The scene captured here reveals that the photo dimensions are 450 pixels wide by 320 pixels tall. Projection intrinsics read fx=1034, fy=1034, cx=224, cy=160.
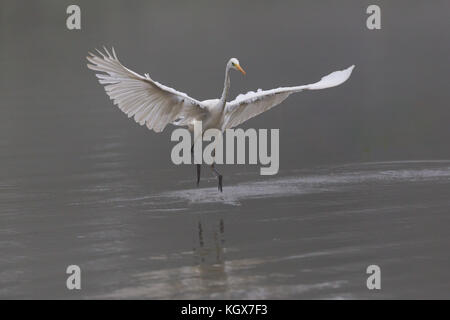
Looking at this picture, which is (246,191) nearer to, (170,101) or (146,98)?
(170,101)

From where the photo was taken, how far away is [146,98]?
47.0ft

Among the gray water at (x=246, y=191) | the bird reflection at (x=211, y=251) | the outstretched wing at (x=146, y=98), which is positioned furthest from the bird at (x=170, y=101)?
the bird reflection at (x=211, y=251)

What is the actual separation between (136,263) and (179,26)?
118 feet

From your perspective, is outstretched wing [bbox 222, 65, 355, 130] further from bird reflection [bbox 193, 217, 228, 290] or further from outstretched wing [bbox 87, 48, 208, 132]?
bird reflection [bbox 193, 217, 228, 290]

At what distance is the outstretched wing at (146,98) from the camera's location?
13.6 meters

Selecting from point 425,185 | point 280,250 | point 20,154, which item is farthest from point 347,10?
point 280,250

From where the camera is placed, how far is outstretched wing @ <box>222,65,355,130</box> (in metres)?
15.2

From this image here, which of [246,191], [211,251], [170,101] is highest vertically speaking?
[170,101]

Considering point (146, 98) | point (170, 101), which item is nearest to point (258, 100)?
point (170, 101)

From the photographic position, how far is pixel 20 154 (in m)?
19.0

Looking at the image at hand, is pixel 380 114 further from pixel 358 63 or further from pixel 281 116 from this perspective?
pixel 358 63

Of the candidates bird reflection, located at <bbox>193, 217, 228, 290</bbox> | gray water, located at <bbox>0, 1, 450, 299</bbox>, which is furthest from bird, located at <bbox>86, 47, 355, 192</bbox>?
bird reflection, located at <bbox>193, 217, 228, 290</bbox>

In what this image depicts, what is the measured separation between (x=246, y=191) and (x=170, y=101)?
169 cm

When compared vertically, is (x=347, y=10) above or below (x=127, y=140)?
above
